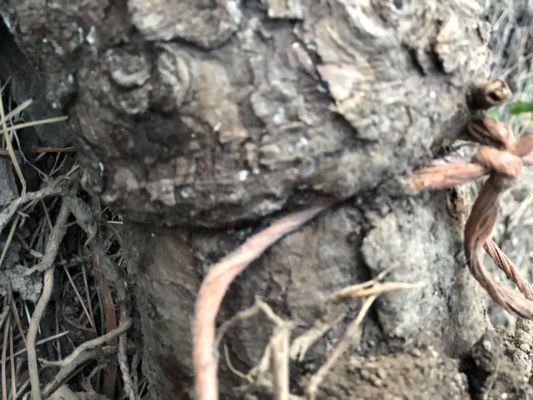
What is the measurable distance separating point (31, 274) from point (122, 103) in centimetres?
56

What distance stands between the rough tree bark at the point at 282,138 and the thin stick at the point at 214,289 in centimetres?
2

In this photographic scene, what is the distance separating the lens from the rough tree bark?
Answer: 2.20 ft

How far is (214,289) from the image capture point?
0.64 m

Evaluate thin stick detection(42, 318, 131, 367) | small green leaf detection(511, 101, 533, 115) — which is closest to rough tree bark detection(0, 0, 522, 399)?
thin stick detection(42, 318, 131, 367)

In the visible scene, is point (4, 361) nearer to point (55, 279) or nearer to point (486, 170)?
point (55, 279)

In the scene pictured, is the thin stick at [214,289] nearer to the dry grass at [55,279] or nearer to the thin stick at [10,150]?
the dry grass at [55,279]

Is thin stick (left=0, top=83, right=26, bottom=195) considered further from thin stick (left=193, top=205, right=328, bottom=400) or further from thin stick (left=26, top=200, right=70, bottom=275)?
thin stick (left=193, top=205, right=328, bottom=400)

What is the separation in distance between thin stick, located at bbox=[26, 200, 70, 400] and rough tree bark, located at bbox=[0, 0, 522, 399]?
355mm

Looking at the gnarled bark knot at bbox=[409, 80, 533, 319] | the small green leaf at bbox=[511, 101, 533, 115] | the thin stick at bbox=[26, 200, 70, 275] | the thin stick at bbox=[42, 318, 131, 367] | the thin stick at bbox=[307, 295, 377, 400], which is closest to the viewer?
the thin stick at bbox=[307, 295, 377, 400]

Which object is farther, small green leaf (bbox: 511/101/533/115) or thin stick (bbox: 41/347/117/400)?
small green leaf (bbox: 511/101/533/115)

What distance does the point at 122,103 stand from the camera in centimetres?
69

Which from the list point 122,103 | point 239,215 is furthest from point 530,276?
point 122,103

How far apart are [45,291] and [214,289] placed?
1.87 ft

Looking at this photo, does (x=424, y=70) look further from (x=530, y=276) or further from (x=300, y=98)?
(x=530, y=276)
